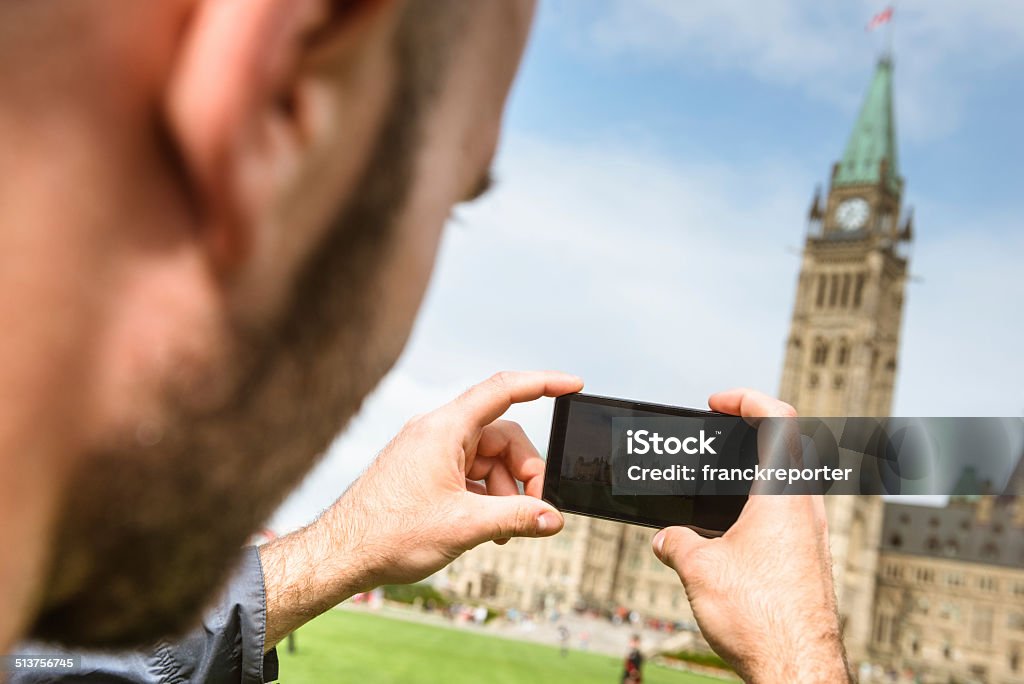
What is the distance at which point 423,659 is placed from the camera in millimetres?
17750

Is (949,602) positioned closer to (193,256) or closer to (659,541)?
(659,541)

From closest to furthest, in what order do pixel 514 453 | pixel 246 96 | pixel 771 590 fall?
1. pixel 246 96
2. pixel 771 590
3. pixel 514 453

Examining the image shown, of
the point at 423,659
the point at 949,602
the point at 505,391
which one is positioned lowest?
the point at 423,659

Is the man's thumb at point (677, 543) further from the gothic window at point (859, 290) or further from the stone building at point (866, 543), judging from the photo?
the gothic window at point (859, 290)

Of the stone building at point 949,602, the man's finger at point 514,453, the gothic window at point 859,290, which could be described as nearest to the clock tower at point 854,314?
the gothic window at point 859,290

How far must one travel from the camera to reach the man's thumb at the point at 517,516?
1554 millimetres

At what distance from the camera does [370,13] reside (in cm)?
38

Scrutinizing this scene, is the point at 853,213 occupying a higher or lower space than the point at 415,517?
higher

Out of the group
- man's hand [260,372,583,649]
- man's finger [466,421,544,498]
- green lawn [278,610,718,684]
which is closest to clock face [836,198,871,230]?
green lawn [278,610,718,684]

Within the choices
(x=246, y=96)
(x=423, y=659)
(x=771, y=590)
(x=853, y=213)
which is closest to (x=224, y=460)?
(x=246, y=96)

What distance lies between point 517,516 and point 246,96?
1.26 metres

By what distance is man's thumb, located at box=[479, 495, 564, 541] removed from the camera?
155cm

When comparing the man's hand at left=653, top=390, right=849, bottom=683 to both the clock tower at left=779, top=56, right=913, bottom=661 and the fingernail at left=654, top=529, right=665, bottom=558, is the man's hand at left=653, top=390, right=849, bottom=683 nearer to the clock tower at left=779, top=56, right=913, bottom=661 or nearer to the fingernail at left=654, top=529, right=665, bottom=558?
the fingernail at left=654, top=529, right=665, bottom=558

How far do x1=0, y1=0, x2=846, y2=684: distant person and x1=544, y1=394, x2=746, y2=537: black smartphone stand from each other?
42.2 inches
